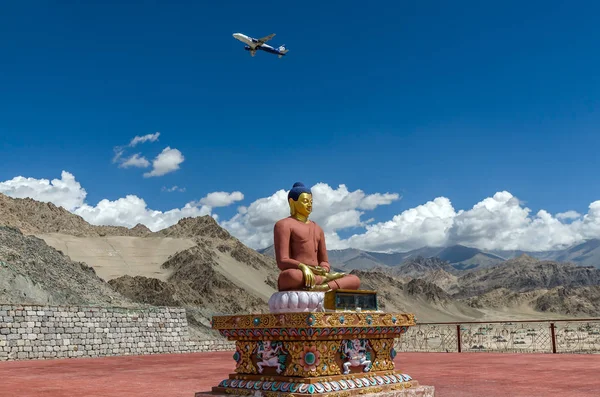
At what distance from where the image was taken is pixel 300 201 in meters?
7.70

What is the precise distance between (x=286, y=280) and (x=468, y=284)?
129 meters


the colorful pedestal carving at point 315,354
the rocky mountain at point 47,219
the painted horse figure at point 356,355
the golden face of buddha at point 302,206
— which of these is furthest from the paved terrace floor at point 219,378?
the rocky mountain at point 47,219

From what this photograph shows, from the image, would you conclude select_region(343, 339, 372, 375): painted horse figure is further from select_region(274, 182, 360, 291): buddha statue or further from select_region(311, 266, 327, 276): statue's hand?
select_region(311, 266, 327, 276): statue's hand

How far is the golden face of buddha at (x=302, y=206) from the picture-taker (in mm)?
7707

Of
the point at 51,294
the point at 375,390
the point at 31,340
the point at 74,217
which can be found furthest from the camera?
the point at 74,217

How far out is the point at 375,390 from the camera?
6605mm

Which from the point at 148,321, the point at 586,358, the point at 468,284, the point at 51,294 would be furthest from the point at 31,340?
the point at 468,284

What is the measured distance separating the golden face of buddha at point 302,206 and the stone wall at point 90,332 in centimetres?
1562

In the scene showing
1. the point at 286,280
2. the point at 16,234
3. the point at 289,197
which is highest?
the point at 16,234

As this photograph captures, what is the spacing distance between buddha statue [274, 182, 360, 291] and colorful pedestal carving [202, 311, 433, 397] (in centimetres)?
55

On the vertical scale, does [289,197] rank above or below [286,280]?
above

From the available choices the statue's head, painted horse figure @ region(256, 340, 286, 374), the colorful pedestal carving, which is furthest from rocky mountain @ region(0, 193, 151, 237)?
painted horse figure @ region(256, 340, 286, 374)

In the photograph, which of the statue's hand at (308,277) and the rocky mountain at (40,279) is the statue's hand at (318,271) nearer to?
the statue's hand at (308,277)

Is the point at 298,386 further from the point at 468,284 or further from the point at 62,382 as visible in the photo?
the point at 468,284
